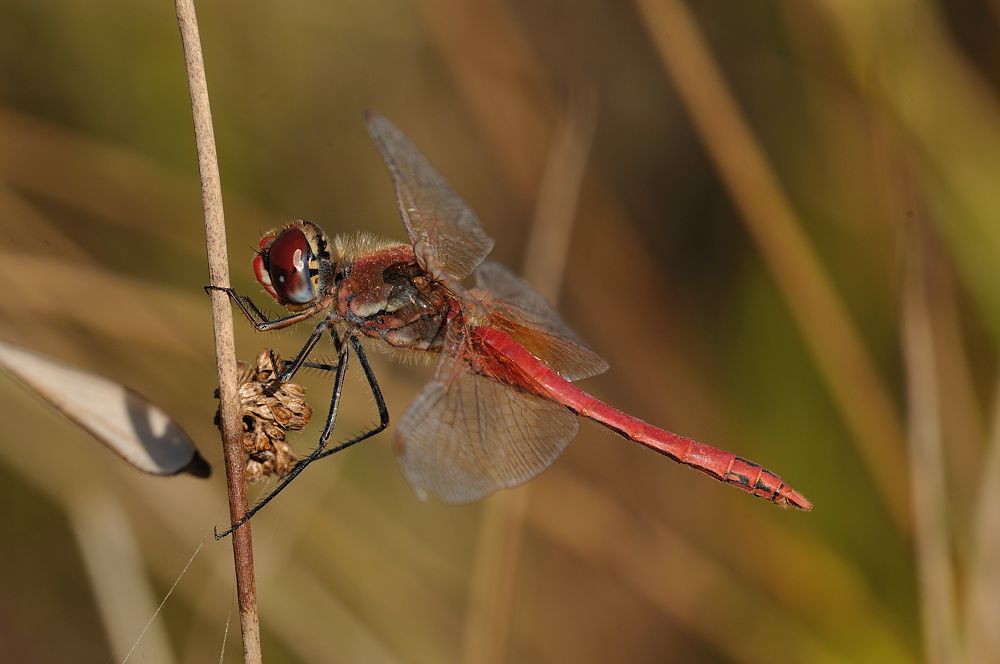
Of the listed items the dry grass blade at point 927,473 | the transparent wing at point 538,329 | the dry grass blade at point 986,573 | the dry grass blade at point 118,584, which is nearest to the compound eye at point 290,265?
the transparent wing at point 538,329

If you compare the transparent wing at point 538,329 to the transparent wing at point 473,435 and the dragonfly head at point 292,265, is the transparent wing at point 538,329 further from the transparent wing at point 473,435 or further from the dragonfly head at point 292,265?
the dragonfly head at point 292,265

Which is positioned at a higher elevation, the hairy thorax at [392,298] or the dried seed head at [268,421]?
the hairy thorax at [392,298]

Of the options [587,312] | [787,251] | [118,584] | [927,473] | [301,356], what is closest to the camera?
[301,356]

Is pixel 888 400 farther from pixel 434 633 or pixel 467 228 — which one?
pixel 434 633

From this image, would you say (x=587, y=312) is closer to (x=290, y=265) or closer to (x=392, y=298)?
(x=392, y=298)

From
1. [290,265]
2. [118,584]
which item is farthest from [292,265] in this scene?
[118,584]
